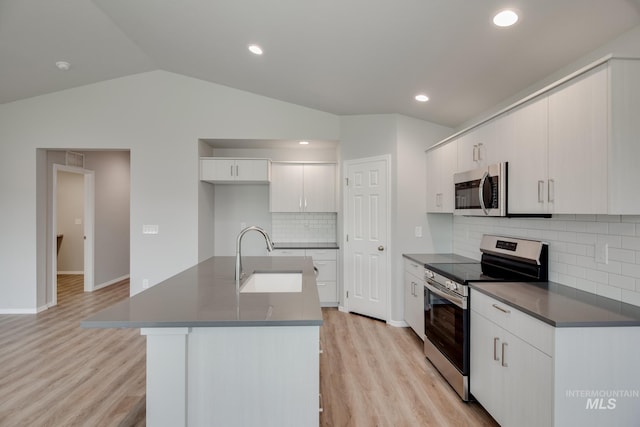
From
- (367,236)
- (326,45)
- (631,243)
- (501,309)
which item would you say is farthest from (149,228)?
(631,243)

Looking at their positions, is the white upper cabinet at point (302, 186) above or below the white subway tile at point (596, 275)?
above

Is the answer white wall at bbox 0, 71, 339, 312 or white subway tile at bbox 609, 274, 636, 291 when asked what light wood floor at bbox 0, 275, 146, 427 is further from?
white subway tile at bbox 609, 274, 636, 291

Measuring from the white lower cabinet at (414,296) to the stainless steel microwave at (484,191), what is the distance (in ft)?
2.69

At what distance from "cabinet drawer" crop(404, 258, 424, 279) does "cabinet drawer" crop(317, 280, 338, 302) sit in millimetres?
1181

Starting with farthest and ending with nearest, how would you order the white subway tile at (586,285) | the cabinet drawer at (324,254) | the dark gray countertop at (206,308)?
the cabinet drawer at (324,254)
the white subway tile at (586,285)
the dark gray countertop at (206,308)

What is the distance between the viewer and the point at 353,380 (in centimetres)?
266

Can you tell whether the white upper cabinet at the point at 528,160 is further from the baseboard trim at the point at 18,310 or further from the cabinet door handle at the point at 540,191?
the baseboard trim at the point at 18,310

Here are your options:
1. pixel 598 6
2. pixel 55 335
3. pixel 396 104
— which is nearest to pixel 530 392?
pixel 598 6

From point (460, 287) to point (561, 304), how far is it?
2.17 feet

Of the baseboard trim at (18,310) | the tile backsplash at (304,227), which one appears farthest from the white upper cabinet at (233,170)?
the baseboard trim at (18,310)

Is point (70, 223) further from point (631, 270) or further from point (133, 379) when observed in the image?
point (631, 270)

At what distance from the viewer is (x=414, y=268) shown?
3.50 metres

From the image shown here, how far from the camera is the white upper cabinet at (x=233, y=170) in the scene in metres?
4.48

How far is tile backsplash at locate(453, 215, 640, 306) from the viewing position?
5.92ft
